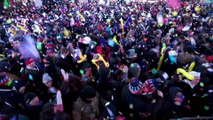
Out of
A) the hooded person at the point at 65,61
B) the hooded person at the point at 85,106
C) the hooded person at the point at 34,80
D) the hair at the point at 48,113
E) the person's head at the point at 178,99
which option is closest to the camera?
the hair at the point at 48,113

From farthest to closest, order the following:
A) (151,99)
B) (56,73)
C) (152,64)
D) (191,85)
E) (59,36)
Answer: (59,36) → (152,64) → (56,73) → (191,85) → (151,99)

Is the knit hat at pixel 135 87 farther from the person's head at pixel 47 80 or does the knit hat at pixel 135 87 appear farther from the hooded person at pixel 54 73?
the hooded person at pixel 54 73

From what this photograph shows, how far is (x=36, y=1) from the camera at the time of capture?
32.7m

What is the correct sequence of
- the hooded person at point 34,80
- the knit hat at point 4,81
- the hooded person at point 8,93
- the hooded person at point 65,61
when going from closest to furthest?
the hooded person at point 8,93 < the knit hat at point 4,81 < the hooded person at point 34,80 < the hooded person at point 65,61

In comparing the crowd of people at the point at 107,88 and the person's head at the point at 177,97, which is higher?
the person's head at the point at 177,97

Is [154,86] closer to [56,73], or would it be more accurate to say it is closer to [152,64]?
[56,73]

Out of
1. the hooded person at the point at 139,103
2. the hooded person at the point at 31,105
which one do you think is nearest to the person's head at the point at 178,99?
the hooded person at the point at 139,103

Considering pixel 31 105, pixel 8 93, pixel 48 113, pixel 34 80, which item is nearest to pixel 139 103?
pixel 48 113

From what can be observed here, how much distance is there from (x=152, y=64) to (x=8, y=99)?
4.19 m

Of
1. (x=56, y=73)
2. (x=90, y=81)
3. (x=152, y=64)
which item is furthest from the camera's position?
(x=152, y=64)

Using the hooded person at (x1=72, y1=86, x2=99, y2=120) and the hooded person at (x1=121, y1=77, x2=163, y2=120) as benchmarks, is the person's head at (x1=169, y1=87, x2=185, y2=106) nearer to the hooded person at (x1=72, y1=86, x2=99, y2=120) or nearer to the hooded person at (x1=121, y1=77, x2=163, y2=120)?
the hooded person at (x1=121, y1=77, x2=163, y2=120)

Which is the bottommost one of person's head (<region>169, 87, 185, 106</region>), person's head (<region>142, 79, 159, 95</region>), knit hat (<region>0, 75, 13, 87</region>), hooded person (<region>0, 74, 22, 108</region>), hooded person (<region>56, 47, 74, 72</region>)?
hooded person (<region>56, 47, 74, 72</region>)

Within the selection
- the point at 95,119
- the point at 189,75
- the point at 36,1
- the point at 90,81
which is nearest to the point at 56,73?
the point at 90,81

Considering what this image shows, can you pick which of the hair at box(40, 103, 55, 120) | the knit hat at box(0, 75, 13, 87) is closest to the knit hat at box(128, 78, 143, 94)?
the hair at box(40, 103, 55, 120)
